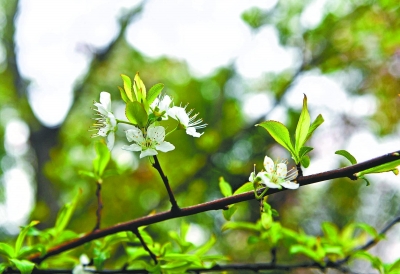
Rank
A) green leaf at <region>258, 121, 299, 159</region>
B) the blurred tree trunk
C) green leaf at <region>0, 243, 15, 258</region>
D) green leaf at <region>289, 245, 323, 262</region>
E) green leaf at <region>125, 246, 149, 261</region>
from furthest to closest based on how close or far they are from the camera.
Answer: the blurred tree trunk < green leaf at <region>289, 245, 323, 262</region> < green leaf at <region>125, 246, 149, 261</region> < green leaf at <region>0, 243, 15, 258</region> < green leaf at <region>258, 121, 299, 159</region>

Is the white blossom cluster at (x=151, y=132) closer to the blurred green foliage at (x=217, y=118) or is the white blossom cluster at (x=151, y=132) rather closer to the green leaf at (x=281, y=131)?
the green leaf at (x=281, y=131)

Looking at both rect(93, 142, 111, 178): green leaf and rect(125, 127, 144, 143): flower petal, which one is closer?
rect(125, 127, 144, 143): flower petal

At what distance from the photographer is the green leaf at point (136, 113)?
66 centimetres

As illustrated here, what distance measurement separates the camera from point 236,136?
2.82 meters

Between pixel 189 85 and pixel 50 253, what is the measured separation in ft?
10.2

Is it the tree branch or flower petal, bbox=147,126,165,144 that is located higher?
flower petal, bbox=147,126,165,144

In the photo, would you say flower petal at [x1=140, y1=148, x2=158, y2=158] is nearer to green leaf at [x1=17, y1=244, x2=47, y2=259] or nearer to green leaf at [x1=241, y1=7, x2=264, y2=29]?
green leaf at [x1=17, y1=244, x2=47, y2=259]

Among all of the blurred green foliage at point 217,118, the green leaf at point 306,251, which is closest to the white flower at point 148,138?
the green leaf at point 306,251

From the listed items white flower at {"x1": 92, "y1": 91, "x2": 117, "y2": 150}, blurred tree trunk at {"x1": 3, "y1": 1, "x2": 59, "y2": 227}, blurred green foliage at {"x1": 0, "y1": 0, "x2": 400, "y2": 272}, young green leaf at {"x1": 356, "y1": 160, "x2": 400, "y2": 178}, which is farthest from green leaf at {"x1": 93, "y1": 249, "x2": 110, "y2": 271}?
blurred tree trunk at {"x1": 3, "y1": 1, "x2": 59, "y2": 227}

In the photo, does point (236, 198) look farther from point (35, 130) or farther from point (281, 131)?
point (35, 130)

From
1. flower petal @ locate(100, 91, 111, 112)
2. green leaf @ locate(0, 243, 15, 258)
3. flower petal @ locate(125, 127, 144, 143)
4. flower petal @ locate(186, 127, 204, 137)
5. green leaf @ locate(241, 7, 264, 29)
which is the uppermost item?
green leaf @ locate(241, 7, 264, 29)

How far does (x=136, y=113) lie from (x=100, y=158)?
387mm

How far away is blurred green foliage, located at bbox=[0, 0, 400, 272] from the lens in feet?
8.56

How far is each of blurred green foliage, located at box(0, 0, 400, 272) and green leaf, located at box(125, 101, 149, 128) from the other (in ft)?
3.75
